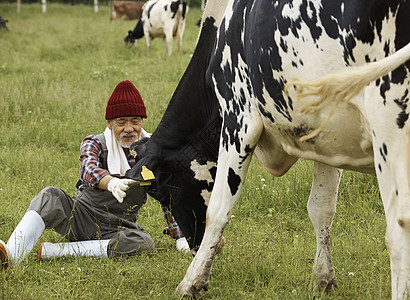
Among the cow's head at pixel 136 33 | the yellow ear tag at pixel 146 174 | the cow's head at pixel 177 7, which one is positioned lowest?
the cow's head at pixel 136 33

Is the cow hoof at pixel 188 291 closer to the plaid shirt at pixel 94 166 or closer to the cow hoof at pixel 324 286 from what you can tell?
the cow hoof at pixel 324 286

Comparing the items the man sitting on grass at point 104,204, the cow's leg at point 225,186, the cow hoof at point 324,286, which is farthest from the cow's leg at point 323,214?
the man sitting on grass at point 104,204

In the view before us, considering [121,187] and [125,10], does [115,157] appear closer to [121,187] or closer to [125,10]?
[121,187]

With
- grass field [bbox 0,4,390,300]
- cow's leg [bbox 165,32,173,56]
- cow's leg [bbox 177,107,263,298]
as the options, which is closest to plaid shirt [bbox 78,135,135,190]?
grass field [bbox 0,4,390,300]

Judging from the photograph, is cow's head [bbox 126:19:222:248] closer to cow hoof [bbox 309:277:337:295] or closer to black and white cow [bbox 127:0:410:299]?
black and white cow [bbox 127:0:410:299]

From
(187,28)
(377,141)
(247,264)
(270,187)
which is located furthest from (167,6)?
(377,141)

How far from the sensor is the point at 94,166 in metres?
4.09

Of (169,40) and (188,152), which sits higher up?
(188,152)

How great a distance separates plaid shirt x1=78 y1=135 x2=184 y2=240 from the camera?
404 cm

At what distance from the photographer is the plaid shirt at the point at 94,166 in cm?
404

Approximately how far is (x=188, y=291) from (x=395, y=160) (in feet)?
5.16

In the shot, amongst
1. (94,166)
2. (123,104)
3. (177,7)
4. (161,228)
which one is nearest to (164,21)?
(177,7)

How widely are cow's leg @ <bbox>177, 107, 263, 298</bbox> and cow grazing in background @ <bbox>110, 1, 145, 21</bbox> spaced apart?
24003 mm

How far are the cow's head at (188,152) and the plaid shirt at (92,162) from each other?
12.3 inches
